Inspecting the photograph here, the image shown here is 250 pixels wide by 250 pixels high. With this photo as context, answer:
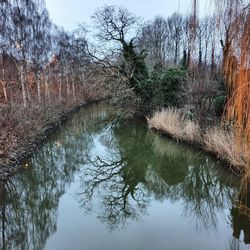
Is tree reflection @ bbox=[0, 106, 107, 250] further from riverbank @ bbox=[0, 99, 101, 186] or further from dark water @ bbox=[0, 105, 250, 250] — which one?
riverbank @ bbox=[0, 99, 101, 186]

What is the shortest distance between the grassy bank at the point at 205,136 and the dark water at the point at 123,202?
346 millimetres

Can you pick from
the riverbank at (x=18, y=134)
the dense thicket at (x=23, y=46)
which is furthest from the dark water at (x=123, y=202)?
the dense thicket at (x=23, y=46)

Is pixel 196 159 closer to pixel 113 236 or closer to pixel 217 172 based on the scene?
pixel 217 172

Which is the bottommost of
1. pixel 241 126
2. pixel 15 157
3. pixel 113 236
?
pixel 113 236

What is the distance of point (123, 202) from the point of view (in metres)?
5.83

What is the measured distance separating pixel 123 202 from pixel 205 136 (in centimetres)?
435

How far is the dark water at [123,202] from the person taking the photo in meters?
4.38

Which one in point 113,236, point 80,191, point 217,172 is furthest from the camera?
point 217,172

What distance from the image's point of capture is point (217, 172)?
24.1ft

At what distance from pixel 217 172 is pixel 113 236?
400cm

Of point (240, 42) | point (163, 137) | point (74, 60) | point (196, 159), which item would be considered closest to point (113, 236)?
point (240, 42)

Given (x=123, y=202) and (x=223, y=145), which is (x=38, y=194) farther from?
(x=223, y=145)

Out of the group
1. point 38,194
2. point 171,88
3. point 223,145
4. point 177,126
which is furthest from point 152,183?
point 171,88

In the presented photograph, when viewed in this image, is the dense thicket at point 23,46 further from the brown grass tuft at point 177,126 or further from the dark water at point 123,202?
the brown grass tuft at point 177,126
